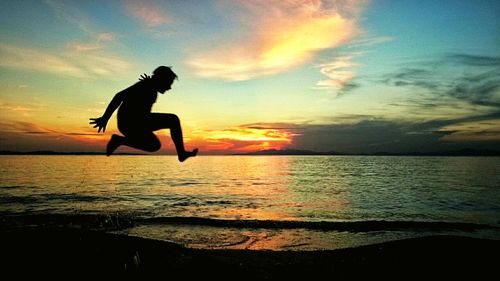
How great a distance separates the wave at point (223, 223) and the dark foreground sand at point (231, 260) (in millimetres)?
7394

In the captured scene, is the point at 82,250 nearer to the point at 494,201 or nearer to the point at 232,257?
the point at 232,257

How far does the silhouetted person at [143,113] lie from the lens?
4.99m

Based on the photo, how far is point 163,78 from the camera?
5.05 meters

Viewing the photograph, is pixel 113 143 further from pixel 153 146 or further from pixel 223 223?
pixel 223 223

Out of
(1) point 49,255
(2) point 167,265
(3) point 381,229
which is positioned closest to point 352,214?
(3) point 381,229

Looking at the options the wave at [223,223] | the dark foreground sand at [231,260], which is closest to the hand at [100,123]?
the dark foreground sand at [231,260]

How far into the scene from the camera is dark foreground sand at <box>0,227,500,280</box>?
6941mm

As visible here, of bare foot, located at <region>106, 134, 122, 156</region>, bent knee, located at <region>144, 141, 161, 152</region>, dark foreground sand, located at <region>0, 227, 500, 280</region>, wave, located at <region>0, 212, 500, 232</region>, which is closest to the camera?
bent knee, located at <region>144, 141, 161, 152</region>

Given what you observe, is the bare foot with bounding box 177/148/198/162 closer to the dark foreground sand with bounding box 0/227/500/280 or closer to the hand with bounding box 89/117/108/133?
the hand with bounding box 89/117/108/133

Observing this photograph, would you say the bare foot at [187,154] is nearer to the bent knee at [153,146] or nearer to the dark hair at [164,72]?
the bent knee at [153,146]

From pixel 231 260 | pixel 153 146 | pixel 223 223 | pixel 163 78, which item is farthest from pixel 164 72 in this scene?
pixel 223 223

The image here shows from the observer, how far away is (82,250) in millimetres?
8203

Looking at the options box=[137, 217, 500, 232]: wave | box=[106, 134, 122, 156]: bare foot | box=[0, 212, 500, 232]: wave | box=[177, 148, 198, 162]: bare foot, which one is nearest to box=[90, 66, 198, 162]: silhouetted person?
box=[106, 134, 122, 156]: bare foot

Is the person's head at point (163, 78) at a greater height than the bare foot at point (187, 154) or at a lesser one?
greater
